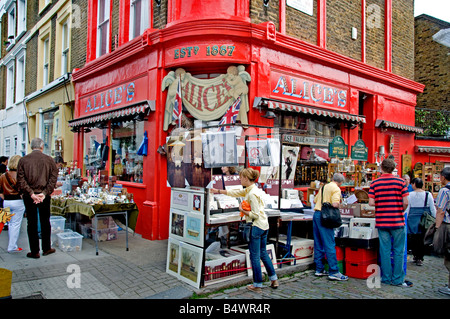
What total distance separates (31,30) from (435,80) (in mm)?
20414

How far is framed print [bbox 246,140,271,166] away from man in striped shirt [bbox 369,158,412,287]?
1952 millimetres

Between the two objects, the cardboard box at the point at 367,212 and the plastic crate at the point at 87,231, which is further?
the plastic crate at the point at 87,231

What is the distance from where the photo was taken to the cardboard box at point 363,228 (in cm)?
568

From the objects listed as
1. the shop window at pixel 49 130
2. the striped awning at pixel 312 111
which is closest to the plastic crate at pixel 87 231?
the striped awning at pixel 312 111

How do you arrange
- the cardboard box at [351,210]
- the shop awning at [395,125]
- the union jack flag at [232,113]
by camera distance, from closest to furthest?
the cardboard box at [351,210] → the union jack flag at [232,113] → the shop awning at [395,125]

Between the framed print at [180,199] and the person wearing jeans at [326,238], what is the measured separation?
2.23 m

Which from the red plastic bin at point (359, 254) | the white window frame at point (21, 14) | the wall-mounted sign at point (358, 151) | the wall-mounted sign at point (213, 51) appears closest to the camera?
the red plastic bin at point (359, 254)

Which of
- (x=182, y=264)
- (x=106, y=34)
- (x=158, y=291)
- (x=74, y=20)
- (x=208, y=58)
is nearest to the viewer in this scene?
(x=158, y=291)

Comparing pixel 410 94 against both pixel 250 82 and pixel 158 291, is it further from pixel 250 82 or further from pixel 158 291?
pixel 158 291

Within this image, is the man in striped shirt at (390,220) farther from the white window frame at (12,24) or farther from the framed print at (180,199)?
the white window frame at (12,24)

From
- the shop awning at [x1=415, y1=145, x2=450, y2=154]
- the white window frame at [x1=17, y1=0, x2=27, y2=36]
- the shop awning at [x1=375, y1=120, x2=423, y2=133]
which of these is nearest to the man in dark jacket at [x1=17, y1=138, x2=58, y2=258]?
the shop awning at [x1=375, y1=120, x2=423, y2=133]

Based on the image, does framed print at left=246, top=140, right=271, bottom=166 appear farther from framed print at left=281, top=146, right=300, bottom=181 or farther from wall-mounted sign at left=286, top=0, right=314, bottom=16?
wall-mounted sign at left=286, top=0, right=314, bottom=16

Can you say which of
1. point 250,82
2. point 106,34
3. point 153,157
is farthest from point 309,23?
point 106,34

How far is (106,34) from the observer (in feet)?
36.3
